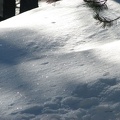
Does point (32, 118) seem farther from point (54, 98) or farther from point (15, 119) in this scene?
point (54, 98)

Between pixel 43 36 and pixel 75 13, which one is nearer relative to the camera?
pixel 43 36

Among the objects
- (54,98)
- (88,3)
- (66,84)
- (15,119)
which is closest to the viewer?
(15,119)

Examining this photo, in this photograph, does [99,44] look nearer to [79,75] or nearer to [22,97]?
[79,75]

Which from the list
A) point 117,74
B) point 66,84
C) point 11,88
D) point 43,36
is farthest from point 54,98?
point 43,36

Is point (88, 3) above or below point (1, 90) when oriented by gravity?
above

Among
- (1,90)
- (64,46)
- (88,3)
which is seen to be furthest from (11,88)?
(88,3)

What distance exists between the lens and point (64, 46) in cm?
423

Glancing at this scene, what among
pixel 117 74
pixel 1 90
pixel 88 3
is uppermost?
pixel 88 3

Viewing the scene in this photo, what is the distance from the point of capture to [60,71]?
3.31 m

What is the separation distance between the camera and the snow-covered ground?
271cm

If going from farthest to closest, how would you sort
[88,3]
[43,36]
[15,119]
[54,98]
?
[43,36] → [88,3] → [54,98] → [15,119]

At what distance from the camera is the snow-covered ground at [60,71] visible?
2.71 m

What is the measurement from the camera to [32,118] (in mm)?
2623

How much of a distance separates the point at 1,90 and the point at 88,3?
170 cm
